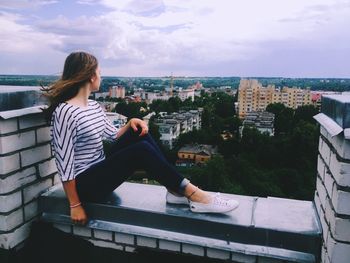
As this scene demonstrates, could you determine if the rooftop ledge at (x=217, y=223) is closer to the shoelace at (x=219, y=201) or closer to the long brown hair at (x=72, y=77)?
the shoelace at (x=219, y=201)

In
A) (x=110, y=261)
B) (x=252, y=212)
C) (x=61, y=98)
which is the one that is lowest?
(x=110, y=261)

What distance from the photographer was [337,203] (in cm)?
162

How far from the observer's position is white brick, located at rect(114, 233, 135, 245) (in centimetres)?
220

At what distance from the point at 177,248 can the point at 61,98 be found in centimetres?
109

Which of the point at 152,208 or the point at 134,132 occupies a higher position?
the point at 134,132

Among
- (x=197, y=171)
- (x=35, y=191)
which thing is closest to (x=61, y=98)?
(x=35, y=191)

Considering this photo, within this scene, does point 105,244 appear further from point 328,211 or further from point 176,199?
point 328,211

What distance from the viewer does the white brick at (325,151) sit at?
1.86 meters

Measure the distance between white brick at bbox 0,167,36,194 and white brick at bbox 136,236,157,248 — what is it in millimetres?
796

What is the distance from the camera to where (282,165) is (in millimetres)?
28250

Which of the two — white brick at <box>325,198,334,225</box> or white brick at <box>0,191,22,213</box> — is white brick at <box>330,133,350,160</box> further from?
white brick at <box>0,191,22,213</box>

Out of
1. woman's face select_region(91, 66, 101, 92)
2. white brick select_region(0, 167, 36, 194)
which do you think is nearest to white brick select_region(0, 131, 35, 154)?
white brick select_region(0, 167, 36, 194)

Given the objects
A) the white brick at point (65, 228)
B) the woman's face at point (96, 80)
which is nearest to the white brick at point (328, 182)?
the woman's face at point (96, 80)

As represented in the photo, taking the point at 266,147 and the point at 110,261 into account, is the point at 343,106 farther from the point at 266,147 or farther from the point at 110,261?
the point at 266,147
